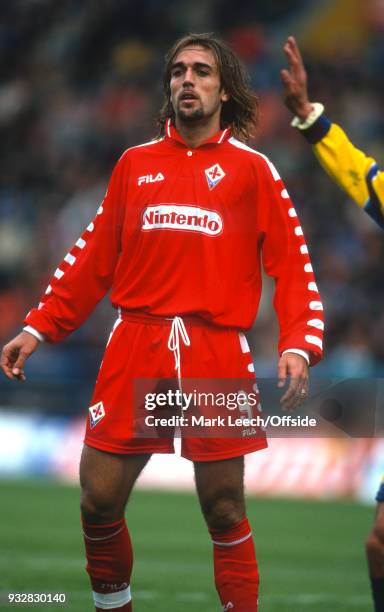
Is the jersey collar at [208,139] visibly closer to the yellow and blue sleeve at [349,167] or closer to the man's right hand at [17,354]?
the yellow and blue sleeve at [349,167]

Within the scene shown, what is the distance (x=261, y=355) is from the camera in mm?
15742

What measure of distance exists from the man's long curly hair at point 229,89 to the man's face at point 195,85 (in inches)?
1.3

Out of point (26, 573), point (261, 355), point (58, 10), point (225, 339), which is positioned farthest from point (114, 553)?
point (58, 10)

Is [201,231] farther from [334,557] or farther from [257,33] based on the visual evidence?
[257,33]

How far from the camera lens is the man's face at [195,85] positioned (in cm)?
558

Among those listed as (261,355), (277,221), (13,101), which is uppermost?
(277,221)

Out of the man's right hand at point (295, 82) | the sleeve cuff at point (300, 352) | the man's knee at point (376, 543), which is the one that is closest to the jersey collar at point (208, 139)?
the man's right hand at point (295, 82)

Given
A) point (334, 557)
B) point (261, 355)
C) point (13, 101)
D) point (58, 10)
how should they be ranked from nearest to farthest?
point (334, 557) < point (261, 355) < point (13, 101) < point (58, 10)

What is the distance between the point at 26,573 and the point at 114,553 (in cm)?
286

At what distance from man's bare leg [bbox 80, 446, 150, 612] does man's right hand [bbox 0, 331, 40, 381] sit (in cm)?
43

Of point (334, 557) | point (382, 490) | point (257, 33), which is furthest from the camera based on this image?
point (257, 33)

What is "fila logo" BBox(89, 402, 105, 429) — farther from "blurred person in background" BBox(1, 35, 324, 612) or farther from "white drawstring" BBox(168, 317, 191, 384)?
"white drawstring" BBox(168, 317, 191, 384)

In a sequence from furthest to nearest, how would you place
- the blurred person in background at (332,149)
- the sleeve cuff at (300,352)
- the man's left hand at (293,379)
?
the blurred person in background at (332,149) → the sleeve cuff at (300,352) → the man's left hand at (293,379)

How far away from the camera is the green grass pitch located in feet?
24.9
